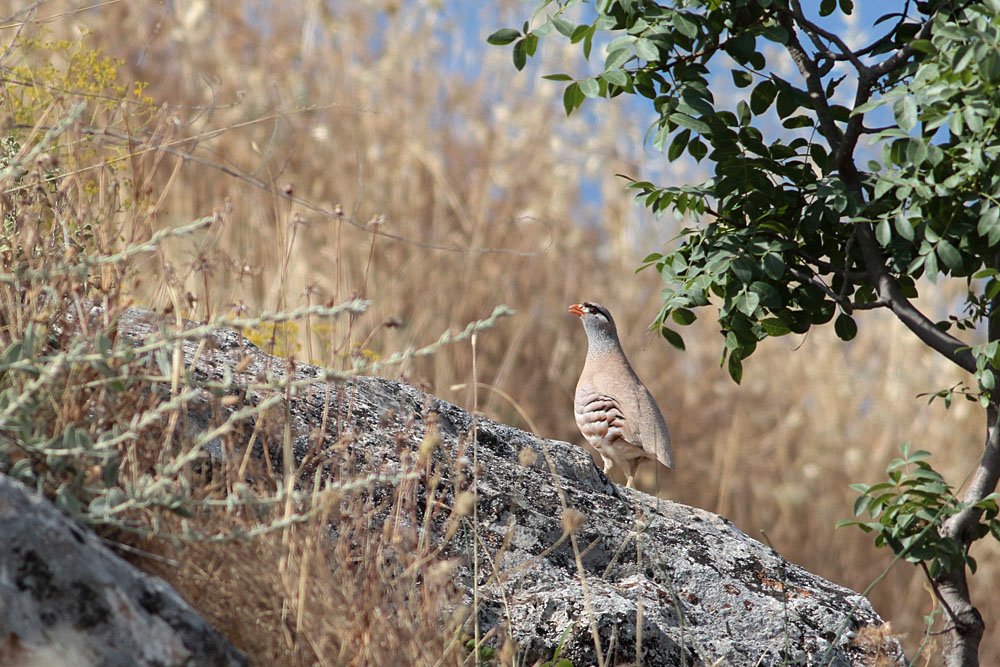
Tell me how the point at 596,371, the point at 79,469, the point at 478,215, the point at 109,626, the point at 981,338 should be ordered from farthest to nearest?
1. the point at 981,338
2. the point at 478,215
3. the point at 596,371
4. the point at 79,469
5. the point at 109,626

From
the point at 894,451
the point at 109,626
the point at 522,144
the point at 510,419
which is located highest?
the point at 522,144

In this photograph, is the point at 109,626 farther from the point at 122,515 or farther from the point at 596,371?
the point at 596,371

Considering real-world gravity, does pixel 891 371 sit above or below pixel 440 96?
below

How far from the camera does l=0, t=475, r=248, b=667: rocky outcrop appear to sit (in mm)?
1376

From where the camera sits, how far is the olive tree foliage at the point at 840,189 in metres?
2.30

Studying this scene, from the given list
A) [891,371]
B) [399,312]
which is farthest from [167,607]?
[891,371]

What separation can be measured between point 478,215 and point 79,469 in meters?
5.53

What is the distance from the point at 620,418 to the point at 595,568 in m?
1.21

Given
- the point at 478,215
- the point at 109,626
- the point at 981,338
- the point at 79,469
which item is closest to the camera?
the point at 109,626

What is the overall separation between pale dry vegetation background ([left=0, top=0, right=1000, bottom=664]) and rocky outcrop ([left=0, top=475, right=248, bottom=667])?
4.99 m

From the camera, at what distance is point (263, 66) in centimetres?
748

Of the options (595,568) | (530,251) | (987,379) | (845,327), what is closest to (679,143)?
(845,327)

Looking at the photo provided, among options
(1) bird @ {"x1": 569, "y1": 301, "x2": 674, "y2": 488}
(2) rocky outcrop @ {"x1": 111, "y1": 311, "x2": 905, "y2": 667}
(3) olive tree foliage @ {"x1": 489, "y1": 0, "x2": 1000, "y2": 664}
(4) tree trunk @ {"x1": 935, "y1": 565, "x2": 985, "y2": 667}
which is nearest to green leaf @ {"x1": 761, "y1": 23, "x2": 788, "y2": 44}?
(3) olive tree foliage @ {"x1": 489, "y1": 0, "x2": 1000, "y2": 664}

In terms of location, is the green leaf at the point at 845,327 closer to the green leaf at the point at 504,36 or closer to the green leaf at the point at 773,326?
the green leaf at the point at 773,326
